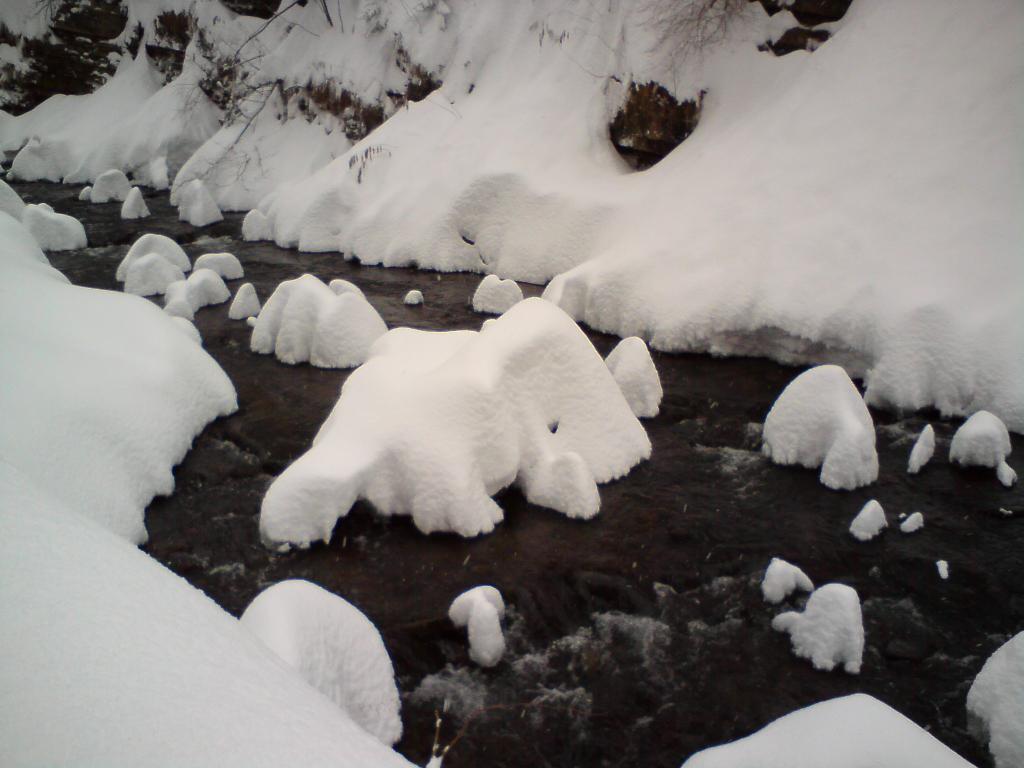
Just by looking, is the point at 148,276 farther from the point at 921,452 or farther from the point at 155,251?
the point at 921,452

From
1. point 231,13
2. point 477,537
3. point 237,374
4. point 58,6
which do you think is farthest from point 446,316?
point 58,6

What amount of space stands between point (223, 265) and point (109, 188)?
8.00 metres

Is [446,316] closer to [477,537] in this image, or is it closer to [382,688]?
[477,537]

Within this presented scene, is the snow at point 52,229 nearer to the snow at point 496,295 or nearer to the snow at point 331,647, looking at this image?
the snow at point 496,295

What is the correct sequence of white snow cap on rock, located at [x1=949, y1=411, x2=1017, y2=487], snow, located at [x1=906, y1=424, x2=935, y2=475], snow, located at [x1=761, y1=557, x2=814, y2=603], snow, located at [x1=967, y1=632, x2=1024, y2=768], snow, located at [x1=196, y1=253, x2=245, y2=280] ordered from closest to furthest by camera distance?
1. snow, located at [x1=967, y1=632, x2=1024, y2=768]
2. snow, located at [x1=761, y1=557, x2=814, y2=603]
3. white snow cap on rock, located at [x1=949, y1=411, x2=1017, y2=487]
4. snow, located at [x1=906, y1=424, x2=935, y2=475]
5. snow, located at [x1=196, y1=253, x2=245, y2=280]

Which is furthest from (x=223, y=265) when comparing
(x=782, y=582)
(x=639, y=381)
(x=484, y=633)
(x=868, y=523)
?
(x=868, y=523)

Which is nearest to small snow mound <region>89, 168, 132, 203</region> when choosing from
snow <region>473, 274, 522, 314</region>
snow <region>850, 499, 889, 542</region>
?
snow <region>473, 274, 522, 314</region>

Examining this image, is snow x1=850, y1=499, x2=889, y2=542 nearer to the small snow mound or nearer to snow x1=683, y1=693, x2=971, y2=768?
snow x1=683, y1=693, x2=971, y2=768

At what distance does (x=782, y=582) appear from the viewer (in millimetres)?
4766

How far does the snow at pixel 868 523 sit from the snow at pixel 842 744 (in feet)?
9.74

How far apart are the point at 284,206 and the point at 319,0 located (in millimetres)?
6861

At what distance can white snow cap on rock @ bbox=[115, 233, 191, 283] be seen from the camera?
36.4 ft

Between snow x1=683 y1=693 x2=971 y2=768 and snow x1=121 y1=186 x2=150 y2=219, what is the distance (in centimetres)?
1637

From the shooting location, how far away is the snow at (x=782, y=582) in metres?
4.76
